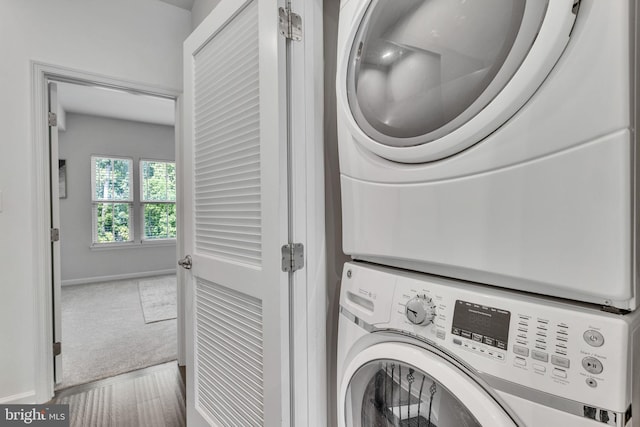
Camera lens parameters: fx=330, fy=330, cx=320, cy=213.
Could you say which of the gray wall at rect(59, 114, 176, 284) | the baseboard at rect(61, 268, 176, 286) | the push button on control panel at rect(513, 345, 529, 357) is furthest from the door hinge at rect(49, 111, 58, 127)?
the baseboard at rect(61, 268, 176, 286)

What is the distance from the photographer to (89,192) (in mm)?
4953

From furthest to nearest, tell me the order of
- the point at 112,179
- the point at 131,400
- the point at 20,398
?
the point at 112,179 < the point at 131,400 < the point at 20,398

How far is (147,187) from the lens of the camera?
17.8 feet

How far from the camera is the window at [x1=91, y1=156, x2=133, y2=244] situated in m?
5.02

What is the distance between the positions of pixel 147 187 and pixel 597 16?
5.93m

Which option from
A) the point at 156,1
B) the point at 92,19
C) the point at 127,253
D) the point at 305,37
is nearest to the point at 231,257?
the point at 305,37

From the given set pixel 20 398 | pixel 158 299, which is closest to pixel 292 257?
pixel 20 398

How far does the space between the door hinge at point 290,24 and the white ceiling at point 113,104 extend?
2.97 metres

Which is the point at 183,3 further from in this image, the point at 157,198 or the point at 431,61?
the point at 157,198

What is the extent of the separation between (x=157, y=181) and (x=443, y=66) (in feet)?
18.8

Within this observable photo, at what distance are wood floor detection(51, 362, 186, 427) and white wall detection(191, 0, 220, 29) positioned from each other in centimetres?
250

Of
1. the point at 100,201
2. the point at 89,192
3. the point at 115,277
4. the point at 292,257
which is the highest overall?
the point at 89,192

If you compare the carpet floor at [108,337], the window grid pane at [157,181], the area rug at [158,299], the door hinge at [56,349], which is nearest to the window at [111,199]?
the window grid pane at [157,181]

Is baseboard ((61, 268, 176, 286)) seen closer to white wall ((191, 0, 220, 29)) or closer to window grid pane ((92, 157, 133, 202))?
window grid pane ((92, 157, 133, 202))
